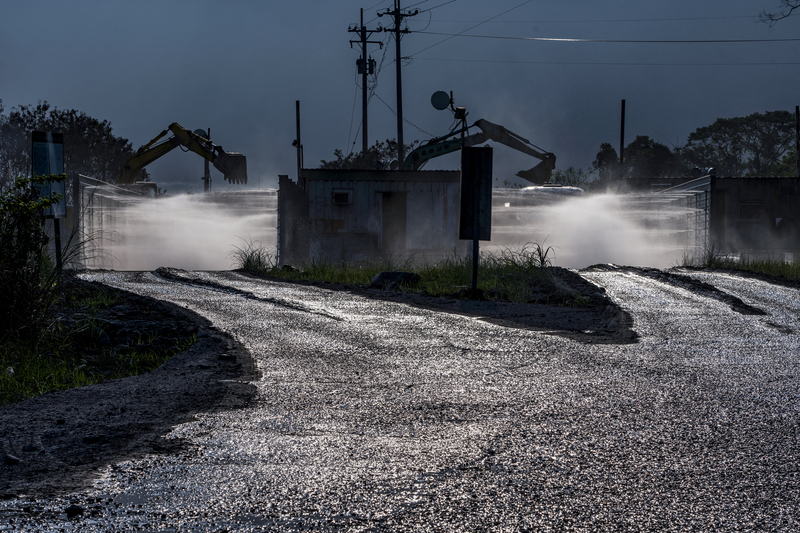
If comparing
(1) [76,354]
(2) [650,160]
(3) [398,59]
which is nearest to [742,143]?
(2) [650,160]

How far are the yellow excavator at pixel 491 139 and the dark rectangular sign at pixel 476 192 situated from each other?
45.8ft

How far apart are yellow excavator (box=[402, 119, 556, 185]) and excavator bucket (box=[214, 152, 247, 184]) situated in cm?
615

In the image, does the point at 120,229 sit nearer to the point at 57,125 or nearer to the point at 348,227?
the point at 348,227

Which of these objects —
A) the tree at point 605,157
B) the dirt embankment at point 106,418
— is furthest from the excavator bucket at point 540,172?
the tree at point 605,157

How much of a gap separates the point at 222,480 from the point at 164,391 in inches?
76.4

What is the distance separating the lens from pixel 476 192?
12625mm

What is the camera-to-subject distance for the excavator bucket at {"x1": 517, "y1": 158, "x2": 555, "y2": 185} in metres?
26.1

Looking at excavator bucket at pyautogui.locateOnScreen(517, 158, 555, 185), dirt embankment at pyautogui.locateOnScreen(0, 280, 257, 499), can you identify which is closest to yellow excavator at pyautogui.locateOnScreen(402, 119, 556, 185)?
excavator bucket at pyautogui.locateOnScreen(517, 158, 555, 185)

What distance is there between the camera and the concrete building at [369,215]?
24.9 m

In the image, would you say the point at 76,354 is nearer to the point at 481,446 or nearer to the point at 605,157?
the point at 481,446

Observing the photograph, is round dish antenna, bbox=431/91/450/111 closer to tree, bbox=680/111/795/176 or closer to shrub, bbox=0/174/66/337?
shrub, bbox=0/174/66/337

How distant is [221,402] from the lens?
14.4ft

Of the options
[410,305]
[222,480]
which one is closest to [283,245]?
[410,305]

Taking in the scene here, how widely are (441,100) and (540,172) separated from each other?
445 cm
